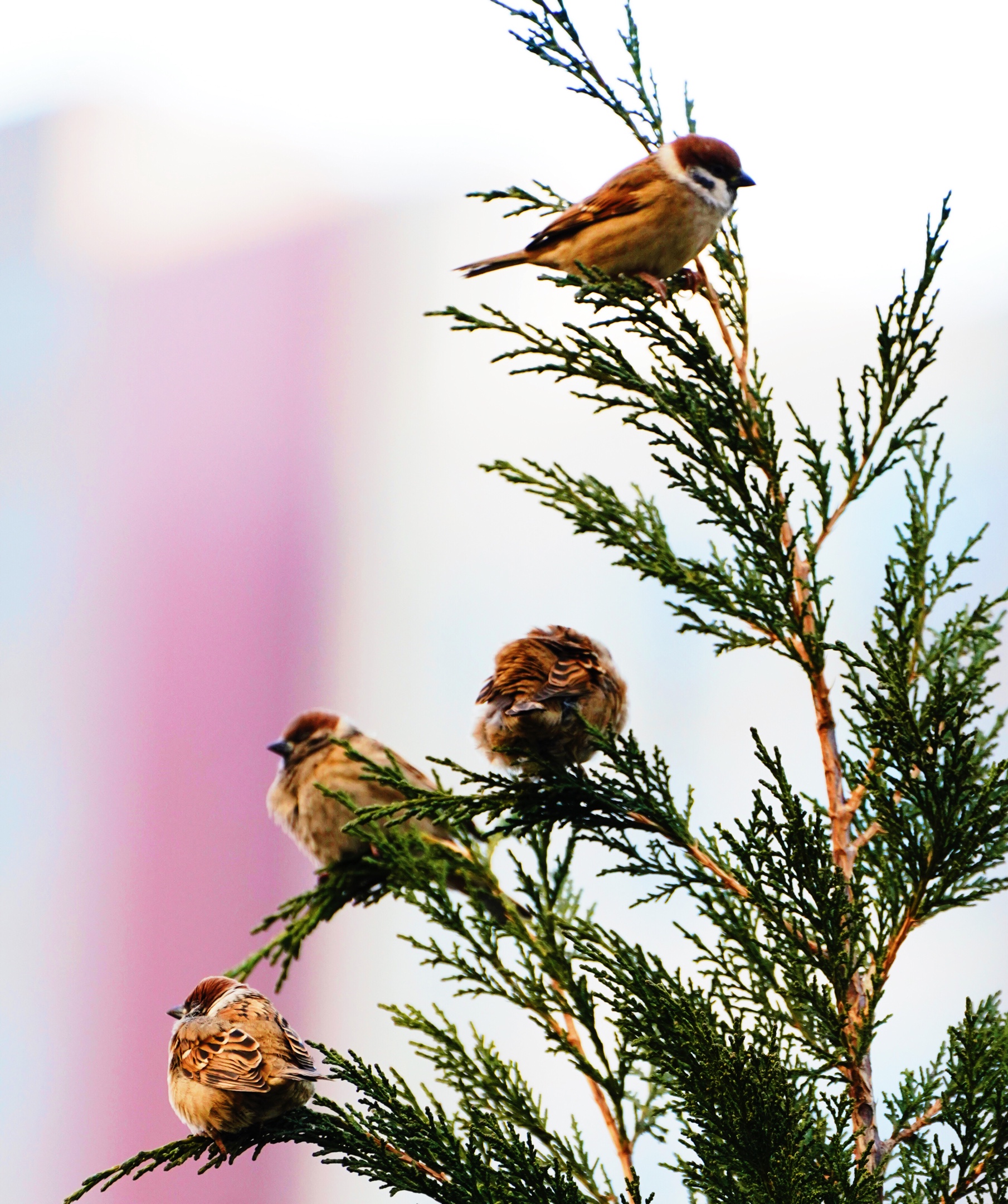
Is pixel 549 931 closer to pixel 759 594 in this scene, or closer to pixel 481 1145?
pixel 481 1145

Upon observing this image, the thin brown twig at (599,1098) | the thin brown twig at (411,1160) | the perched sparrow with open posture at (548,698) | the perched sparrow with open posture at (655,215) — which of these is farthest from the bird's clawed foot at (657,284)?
the thin brown twig at (411,1160)

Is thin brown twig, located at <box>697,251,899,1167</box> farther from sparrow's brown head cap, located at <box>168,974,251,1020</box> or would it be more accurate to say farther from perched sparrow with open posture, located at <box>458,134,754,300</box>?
sparrow's brown head cap, located at <box>168,974,251,1020</box>

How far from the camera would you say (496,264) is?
52.4 inches

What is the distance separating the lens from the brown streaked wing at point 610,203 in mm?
1188

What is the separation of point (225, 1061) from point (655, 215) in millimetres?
889

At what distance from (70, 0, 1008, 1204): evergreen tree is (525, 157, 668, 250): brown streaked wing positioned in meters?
0.05

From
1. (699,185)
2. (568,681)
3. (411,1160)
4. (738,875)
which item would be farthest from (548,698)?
(699,185)

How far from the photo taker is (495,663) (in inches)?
48.4

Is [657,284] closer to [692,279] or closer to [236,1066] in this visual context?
[692,279]

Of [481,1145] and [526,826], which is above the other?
[526,826]

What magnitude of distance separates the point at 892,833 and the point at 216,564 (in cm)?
477

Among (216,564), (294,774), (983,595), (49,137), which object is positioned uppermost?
(49,137)

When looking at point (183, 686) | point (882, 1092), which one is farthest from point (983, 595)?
point (183, 686)

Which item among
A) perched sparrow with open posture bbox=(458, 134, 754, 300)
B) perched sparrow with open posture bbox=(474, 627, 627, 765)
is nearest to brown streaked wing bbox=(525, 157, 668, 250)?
perched sparrow with open posture bbox=(458, 134, 754, 300)
